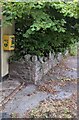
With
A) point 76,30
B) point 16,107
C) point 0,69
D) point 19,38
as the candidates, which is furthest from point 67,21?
point 16,107

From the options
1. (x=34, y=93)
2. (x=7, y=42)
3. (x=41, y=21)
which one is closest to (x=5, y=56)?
(x=7, y=42)

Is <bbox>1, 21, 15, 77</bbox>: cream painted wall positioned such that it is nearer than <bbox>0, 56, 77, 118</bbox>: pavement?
No

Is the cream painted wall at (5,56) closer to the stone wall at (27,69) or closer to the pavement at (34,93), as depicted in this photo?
the stone wall at (27,69)

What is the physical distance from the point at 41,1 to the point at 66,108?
2586 mm

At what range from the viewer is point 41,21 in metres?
6.42

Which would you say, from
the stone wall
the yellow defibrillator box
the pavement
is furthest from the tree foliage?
the pavement

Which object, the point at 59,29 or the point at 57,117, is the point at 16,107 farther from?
the point at 59,29

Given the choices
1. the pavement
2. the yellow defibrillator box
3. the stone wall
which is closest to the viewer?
the pavement

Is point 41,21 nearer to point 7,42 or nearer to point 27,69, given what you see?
point 7,42

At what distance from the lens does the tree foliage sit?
6359mm

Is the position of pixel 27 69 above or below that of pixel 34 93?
above

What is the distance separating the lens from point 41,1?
20.9 feet

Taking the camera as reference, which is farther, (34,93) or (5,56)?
(5,56)

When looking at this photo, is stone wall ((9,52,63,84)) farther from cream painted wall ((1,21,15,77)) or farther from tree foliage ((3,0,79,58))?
tree foliage ((3,0,79,58))
